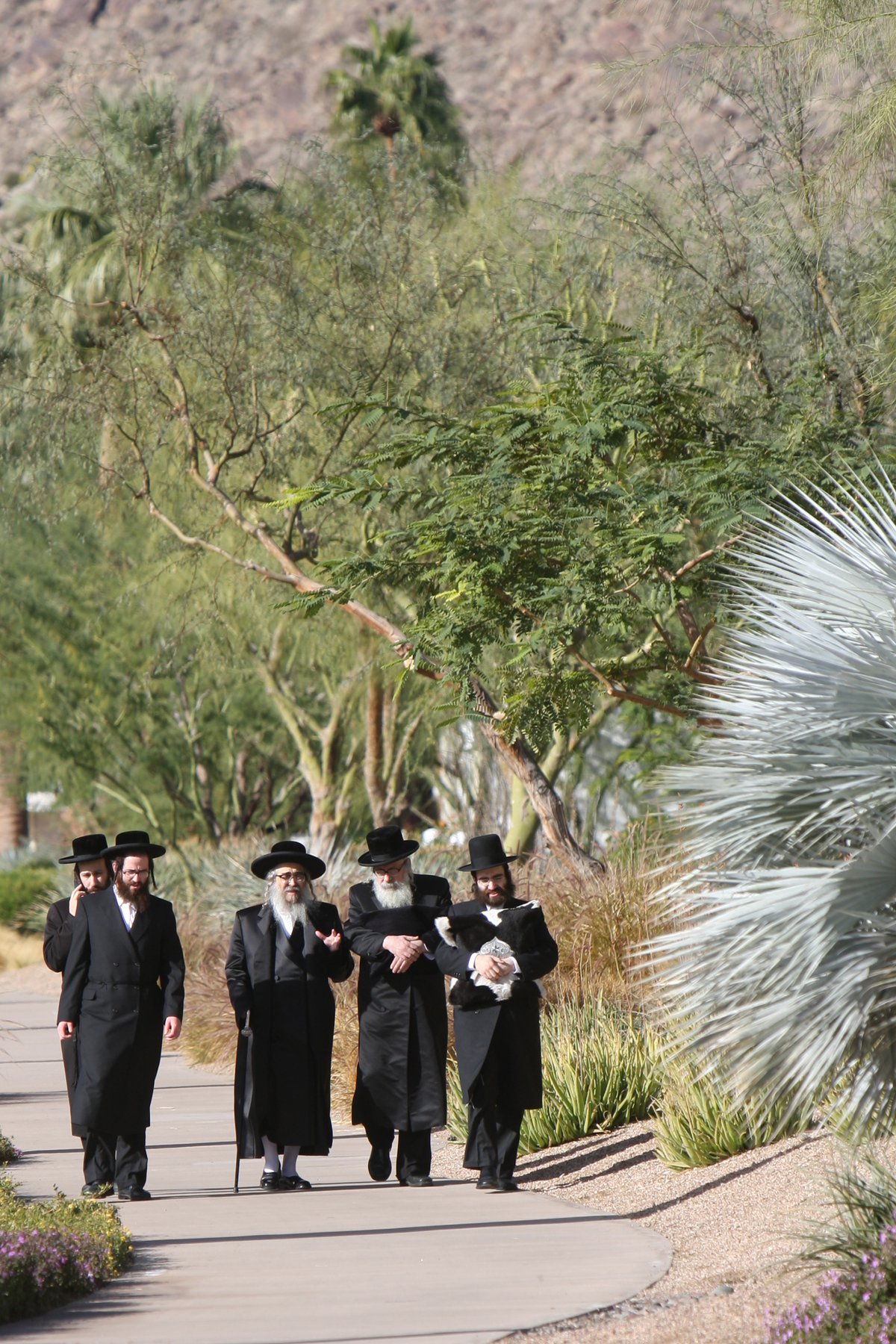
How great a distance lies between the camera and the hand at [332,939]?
9219mm

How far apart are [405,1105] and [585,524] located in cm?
432

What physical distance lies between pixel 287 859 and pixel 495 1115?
1.74 metres

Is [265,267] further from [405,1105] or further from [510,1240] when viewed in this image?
[510,1240]

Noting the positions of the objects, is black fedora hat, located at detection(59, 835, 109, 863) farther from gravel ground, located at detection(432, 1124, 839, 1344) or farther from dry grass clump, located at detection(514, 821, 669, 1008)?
dry grass clump, located at detection(514, 821, 669, 1008)

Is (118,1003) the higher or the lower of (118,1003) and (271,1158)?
the higher

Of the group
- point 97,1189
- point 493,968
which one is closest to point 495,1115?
point 493,968

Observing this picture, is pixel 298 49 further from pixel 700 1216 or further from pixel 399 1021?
pixel 700 1216

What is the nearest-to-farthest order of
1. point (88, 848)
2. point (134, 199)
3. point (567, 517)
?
point (88, 848) < point (567, 517) < point (134, 199)

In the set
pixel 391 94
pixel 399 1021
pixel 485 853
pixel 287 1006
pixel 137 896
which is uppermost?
pixel 391 94

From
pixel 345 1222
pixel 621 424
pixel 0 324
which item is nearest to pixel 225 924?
pixel 621 424

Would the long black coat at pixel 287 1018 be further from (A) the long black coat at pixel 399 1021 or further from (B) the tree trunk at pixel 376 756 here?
(B) the tree trunk at pixel 376 756

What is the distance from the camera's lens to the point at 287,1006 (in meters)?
9.09

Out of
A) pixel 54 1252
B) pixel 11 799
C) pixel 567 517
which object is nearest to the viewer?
pixel 54 1252

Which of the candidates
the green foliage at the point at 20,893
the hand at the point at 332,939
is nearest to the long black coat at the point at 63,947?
the hand at the point at 332,939
